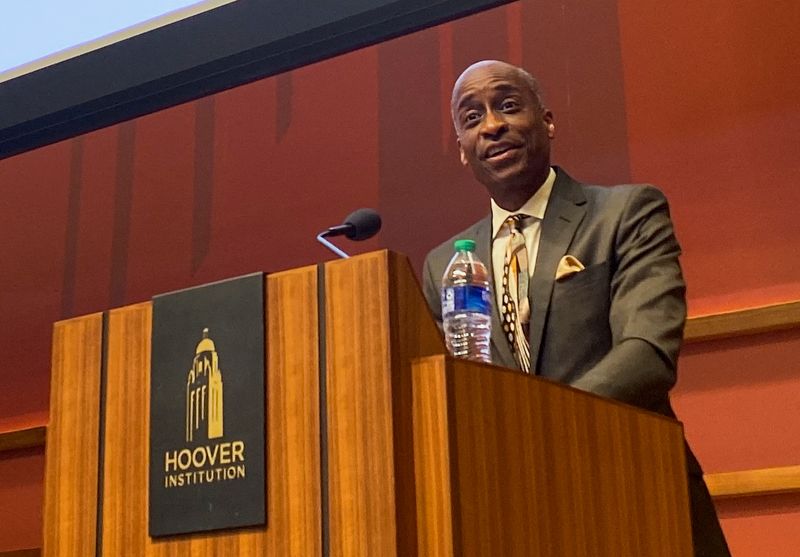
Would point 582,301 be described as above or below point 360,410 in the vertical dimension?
above

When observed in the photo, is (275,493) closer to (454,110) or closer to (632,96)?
(454,110)

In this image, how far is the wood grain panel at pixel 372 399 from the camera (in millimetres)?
882

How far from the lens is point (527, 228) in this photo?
1.71 meters

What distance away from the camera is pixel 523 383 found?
1.00 meters

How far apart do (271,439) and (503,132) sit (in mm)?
945

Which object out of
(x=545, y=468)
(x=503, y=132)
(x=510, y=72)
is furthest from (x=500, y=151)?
(x=545, y=468)

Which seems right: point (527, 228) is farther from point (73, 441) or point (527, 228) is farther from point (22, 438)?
point (22, 438)

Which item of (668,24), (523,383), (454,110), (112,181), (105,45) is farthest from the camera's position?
(112,181)

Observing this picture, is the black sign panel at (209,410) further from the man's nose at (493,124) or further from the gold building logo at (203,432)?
the man's nose at (493,124)

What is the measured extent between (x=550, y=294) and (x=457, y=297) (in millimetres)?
147

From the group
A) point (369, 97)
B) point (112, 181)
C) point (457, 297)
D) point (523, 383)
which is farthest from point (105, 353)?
point (112, 181)

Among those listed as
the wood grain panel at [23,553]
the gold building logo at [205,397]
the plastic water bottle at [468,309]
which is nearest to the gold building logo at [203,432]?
the gold building logo at [205,397]

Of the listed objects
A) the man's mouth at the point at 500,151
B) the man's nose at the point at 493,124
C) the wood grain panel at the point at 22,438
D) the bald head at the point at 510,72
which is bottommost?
the wood grain panel at the point at 22,438

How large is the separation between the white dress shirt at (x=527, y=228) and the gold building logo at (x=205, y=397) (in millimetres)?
662
